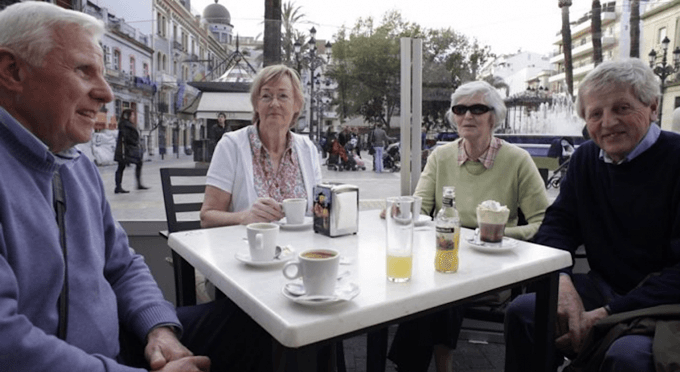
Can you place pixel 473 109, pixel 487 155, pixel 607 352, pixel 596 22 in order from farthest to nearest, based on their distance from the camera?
pixel 596 22, pixel 473 109, pixel 487 155, pixel 607 352

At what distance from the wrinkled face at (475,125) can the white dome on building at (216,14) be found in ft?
6.79

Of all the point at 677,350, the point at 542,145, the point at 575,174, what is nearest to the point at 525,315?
the point at 677,350

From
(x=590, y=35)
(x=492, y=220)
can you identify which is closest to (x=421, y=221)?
(x=492, y=220)

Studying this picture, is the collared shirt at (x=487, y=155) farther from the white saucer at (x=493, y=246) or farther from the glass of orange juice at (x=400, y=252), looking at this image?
the glass of orange juice at (x=400, y=252)

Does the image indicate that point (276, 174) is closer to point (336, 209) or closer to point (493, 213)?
point (336, 209)

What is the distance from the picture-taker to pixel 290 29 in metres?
4.13

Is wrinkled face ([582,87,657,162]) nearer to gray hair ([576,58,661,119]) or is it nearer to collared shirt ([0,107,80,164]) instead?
gray hair ([576,58,661,119])

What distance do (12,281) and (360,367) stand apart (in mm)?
1986

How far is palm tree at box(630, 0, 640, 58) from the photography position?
381 centimetres

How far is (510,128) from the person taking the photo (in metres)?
3.53

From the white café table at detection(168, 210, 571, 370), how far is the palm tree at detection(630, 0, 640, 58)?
3046 millimetres

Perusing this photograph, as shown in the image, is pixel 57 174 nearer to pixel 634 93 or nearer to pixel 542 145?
pixel 634 93

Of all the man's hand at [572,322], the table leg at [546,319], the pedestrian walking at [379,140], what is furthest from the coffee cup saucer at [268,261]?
the pedestrian walking at [379,140]

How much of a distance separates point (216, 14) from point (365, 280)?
3.23 metres
